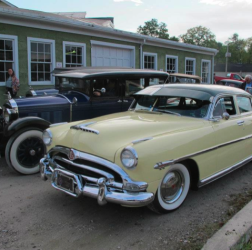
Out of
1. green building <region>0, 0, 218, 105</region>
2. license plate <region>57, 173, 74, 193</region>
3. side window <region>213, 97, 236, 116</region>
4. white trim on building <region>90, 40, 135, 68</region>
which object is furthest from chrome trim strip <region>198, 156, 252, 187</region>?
white trim on building <region>90, 40, 135, 68</region>

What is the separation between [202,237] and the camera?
2.89m

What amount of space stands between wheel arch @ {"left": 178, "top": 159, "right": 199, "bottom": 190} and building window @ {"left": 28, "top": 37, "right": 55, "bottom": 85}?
27.3 ft

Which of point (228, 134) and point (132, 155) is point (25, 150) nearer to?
point (132, 155)

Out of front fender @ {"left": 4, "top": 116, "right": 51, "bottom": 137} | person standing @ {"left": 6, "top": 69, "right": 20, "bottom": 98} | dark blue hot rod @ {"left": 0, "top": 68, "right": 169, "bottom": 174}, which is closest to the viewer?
front fender @ {"left": 4, "top": 116, "right": 51, "bottom": 137}

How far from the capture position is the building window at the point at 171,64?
1669 centimetres

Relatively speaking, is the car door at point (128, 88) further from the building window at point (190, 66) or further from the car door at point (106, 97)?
the building window at point (190, 66)

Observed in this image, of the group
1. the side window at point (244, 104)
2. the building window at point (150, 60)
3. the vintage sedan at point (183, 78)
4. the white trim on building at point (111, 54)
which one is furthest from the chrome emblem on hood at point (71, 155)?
the building window at point (150, 60)

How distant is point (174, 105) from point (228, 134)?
2.93 feet

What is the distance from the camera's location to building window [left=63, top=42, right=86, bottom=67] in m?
11.4

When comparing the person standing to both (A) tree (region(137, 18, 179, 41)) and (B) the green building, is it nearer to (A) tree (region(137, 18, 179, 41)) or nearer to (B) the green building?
(B) the green building

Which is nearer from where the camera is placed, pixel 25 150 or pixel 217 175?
pixel 217 175

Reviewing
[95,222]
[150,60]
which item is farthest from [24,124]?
[150,60]

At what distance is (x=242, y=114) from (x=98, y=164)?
2.78m

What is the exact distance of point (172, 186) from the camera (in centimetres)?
338
